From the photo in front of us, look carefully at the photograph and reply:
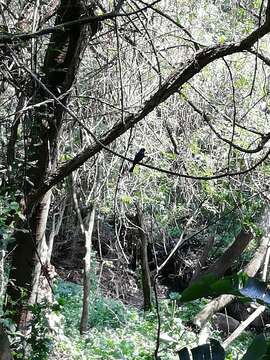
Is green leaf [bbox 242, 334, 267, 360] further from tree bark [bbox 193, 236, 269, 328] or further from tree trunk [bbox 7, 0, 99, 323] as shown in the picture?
tree bark [bbox 193, 236, 269, 328]

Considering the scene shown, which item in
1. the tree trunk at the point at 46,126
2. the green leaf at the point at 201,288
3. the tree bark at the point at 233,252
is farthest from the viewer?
the tree bark at the point at 233,252

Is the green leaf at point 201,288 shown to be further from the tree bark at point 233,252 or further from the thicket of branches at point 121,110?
the tree bark at point 233,252

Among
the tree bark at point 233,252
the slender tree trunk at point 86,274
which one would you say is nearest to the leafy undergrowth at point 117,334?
the slender tree trunk at point 86,274

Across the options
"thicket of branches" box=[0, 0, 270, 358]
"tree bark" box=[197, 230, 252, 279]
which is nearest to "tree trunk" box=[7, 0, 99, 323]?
"thicket of branches" box=[0, 0, 270, 358]

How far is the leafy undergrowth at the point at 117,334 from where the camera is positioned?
519 centimetres

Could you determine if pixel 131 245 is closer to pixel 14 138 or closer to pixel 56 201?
pixel 56 201

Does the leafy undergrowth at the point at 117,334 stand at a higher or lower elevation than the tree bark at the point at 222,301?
lower

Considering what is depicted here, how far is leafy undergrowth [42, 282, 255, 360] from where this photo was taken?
17.0 feet

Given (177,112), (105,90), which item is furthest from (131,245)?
(105,90)

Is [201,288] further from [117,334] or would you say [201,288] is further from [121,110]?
[117,334]

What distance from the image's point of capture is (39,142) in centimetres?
352

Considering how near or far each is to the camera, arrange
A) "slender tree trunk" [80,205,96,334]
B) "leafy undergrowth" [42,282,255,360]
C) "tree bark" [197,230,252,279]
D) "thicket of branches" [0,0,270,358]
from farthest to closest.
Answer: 1. "tree bark" [197,230,252,279]
2. "slender tree trunk" [80,205,96,334]
3. "leafy undergrowth" [42,282,255,360]
4. "thicket of branches" [0,0,270,358]

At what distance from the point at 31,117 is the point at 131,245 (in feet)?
22.3

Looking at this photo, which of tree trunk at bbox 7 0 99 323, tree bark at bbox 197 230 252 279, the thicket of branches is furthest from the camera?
tree bark at bbox 197 230 252 279
